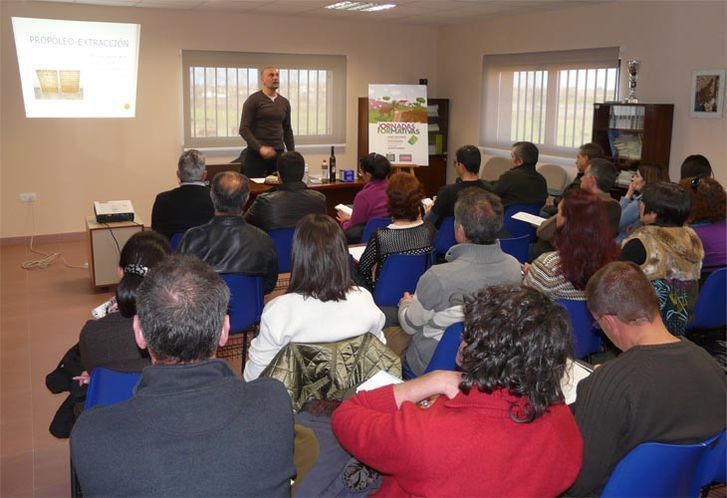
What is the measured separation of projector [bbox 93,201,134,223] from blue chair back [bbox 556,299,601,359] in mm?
4190

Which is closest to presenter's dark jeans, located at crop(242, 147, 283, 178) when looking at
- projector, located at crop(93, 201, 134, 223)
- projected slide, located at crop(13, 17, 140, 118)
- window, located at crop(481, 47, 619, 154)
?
projector, located at crop(93, 201, 134, 223)

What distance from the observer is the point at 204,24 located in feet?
28.0

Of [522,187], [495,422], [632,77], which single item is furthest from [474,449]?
[632,77]

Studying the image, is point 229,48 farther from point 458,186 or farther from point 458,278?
point 458,278

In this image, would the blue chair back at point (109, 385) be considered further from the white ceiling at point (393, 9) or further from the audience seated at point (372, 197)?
the white ceiling at point (393, 9)

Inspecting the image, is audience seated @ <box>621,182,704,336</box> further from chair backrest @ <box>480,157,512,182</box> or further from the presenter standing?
chair backrest @ <box>480,157,512,182</box>

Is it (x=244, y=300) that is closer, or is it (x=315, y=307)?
(x=315, y=307)

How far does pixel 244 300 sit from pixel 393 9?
5779mm

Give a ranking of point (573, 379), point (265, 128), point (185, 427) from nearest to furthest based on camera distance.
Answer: point (185, 427)
point (573, 379)
point (265, 128)

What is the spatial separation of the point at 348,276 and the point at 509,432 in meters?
1.23

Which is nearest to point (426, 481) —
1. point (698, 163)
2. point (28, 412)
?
point (28, 412)

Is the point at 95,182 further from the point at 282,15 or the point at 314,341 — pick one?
the point at 314,341

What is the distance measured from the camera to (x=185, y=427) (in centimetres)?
138

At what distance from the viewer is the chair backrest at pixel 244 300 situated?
3649 mm
